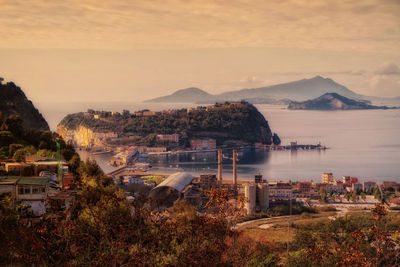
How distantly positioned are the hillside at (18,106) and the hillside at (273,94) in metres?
76.7

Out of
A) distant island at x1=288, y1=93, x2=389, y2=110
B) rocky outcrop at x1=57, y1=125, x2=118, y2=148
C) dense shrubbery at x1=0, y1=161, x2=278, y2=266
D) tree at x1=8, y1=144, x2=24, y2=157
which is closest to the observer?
dense shrubbery at x1=0, y1=161, x2=278, y2=266

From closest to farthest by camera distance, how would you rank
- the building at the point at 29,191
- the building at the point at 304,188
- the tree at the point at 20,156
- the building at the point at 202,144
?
the building at the point at 29,191
the tree at the point at 20,156
the building at the point at 304,188
the building at the point at 202,144

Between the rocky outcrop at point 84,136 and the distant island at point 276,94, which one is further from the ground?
the distant island at point 276,94

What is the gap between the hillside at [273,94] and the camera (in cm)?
9750

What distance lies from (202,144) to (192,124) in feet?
9.82

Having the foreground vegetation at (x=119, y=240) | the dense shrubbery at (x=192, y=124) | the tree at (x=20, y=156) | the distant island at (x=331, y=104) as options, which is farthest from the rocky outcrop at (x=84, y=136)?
the distant island at (x=331, y=104)

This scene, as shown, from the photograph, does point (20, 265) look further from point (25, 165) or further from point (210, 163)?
point (210, 163)

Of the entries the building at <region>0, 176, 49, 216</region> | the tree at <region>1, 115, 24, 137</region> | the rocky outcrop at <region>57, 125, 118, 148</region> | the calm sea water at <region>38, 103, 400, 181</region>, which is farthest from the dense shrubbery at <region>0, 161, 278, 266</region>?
the rocky outcrop at <region>57, 125, 118, 148</region>

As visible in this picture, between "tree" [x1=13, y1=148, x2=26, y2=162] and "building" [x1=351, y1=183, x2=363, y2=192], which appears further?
"building" [x1=351, y1=183, x2=363, y2=192]

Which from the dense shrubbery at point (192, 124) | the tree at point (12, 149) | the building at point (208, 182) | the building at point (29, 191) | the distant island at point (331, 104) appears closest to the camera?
the building at point (29, 191)

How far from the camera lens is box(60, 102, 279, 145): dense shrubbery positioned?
3469cm

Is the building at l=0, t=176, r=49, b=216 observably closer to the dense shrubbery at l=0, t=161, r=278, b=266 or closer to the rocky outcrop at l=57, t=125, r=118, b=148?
the dense shrubbery at l=0, t=161, r=278, b=266

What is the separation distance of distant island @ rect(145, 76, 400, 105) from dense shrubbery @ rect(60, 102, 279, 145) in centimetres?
4995

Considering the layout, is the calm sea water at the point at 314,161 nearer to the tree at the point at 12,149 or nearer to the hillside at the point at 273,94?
the tree at the point at 12,149
